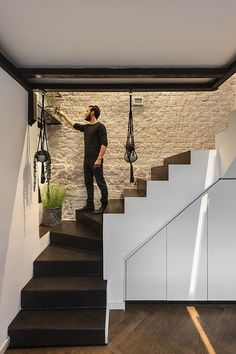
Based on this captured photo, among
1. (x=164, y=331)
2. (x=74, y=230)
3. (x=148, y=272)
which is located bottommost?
(x=164, y=331)

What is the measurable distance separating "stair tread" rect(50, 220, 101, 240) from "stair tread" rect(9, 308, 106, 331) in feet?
2.86

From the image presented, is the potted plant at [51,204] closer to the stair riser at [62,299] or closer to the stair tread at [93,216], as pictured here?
the stair tread at [93,216]

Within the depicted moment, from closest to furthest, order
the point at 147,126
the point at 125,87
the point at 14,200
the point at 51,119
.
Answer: the point at 14,200
the point at 125,87
the point at 51,119
the point at 147,126

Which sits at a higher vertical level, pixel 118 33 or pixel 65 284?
pixel 118 33

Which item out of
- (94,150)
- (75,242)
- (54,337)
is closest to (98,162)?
(94,150)

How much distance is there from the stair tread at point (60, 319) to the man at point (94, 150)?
1.46 meters

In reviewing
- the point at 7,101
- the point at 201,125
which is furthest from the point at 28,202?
the point at 201,125

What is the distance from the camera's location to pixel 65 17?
1584mm

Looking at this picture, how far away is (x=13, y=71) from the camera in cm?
232

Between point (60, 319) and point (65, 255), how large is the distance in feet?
2.52

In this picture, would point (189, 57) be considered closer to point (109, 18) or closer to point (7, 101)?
point (109, 18)

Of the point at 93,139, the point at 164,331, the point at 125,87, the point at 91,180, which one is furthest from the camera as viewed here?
the point at 91,180

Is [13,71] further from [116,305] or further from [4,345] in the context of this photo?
[116,305]

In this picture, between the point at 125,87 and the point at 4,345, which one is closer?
the point at 4,345
